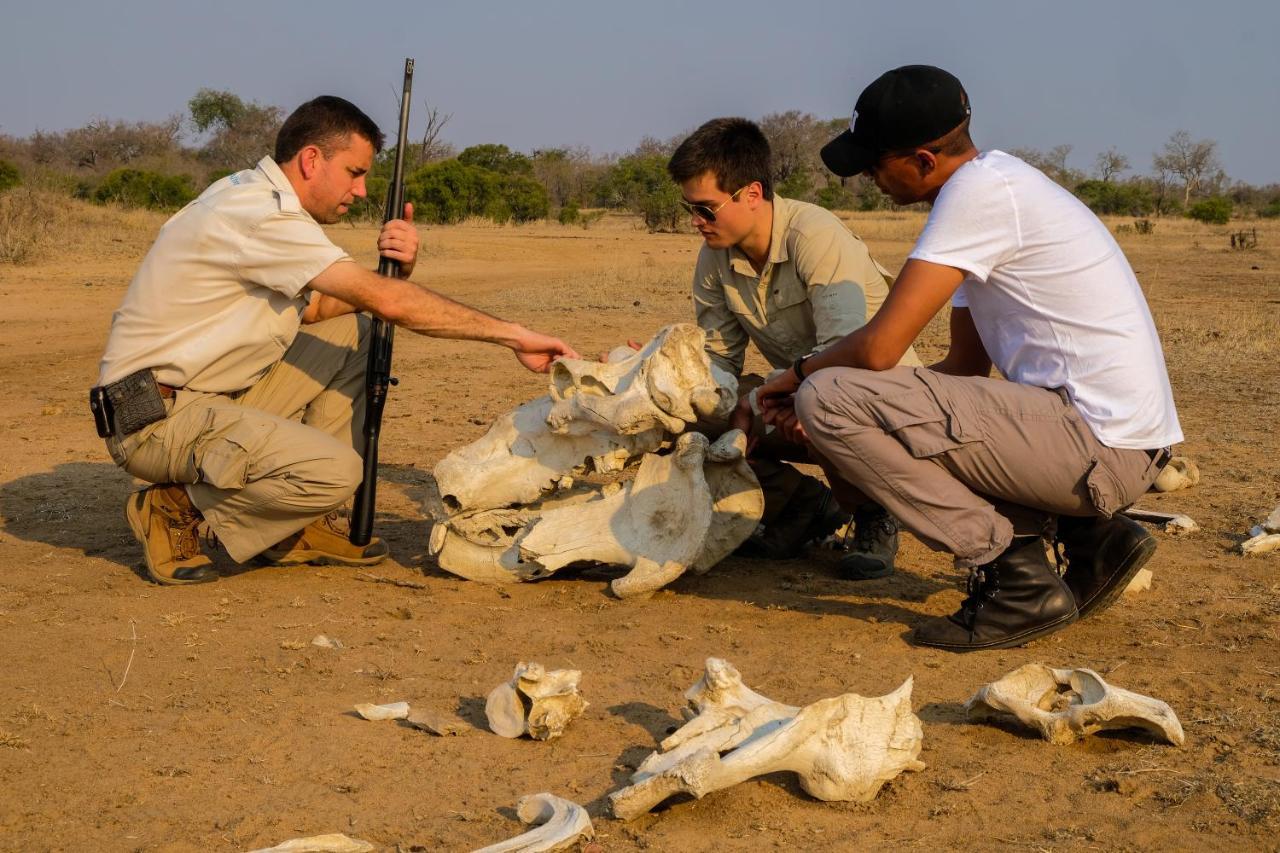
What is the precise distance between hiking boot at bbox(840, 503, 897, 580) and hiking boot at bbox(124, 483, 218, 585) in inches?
99.1

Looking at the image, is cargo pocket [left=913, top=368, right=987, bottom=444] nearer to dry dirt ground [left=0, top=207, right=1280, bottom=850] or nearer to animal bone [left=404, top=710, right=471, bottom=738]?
dry dirt ground [left=0, top=207, right=1280, bottom=850]

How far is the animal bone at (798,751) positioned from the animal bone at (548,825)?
123mm

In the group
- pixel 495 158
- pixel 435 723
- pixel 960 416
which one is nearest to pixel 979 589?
pixel 960 416

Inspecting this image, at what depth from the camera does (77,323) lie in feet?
39.2

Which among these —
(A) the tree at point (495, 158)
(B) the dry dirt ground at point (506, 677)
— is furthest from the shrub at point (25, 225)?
(A) the tree at point (495, 158)

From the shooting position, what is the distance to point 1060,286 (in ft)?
13.0

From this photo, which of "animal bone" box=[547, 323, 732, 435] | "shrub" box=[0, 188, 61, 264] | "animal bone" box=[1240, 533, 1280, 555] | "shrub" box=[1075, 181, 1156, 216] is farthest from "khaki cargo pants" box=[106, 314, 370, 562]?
"shrub" box=[1075, 181, 1156, 216]

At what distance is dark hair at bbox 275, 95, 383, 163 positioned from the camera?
197 inches

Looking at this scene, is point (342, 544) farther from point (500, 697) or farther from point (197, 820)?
point (197, 820)

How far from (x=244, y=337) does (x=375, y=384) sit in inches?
24.8

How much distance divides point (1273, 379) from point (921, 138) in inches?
243

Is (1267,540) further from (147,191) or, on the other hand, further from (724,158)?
(147,191)

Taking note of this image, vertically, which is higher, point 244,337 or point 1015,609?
point 244,337

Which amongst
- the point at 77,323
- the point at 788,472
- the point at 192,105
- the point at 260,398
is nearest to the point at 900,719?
the point at 788,472
